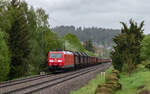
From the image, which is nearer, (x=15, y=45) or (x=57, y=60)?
(x=57, y=60)

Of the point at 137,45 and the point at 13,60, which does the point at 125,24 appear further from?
the point at 13,60

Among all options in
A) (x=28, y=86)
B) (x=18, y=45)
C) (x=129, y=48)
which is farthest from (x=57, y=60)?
(x=28, y=86)

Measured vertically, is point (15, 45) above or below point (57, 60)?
above

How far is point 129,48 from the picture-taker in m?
26.5

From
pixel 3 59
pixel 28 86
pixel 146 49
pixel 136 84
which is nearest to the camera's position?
pixel 136 84

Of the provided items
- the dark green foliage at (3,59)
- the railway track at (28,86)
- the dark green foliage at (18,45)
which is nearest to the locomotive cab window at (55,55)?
the dark green foliage at (18,45)

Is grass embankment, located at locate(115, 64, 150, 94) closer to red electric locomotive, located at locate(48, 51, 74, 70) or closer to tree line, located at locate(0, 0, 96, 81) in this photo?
red electric locomotive, located at locate(48, 51, 74, 70)

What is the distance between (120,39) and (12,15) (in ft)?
59.7

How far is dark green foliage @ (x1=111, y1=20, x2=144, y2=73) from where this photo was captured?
25.9 meters

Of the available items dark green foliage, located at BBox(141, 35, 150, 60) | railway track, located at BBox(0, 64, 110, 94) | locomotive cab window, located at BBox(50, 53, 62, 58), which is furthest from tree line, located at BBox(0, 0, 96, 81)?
dark green foliage, located at BBox(141, 35, 150, 60)

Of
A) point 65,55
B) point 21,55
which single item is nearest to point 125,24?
point 65,55

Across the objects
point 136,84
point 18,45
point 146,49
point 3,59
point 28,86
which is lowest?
point 28,86

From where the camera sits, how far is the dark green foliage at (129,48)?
2592 cm

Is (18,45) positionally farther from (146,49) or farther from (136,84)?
(136,84)
